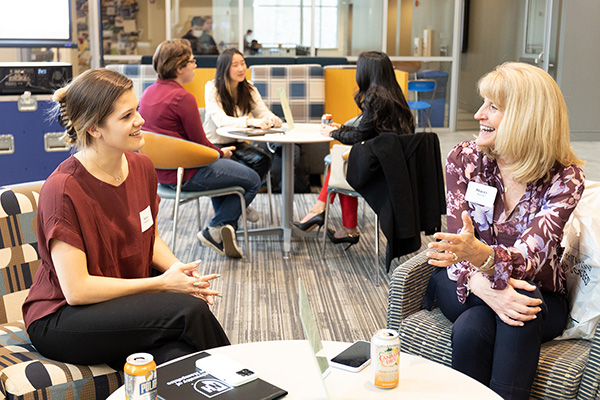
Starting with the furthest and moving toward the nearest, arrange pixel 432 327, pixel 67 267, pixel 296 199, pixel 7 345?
pixel 296 199, pixel 432 327, pixel 7 345, pixel 67 267

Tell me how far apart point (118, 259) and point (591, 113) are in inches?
164

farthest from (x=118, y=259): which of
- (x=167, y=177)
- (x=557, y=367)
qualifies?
(x=167, y=177)

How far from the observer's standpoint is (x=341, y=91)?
6.52m

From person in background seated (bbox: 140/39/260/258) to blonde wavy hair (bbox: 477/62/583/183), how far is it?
86.6 inches

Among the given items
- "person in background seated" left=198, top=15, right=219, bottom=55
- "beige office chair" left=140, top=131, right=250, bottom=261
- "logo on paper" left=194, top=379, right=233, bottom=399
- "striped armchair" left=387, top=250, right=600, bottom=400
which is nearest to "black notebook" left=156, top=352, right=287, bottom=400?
"logo on paper" left=194, top=379, right=233, bottom=399

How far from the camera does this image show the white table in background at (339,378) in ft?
5.04

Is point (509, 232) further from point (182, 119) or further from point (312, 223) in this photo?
point (312, 223)

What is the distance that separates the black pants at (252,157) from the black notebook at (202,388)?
10.6 feet

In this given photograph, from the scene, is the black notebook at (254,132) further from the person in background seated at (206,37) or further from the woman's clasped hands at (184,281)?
the person in background seated at (206,37)

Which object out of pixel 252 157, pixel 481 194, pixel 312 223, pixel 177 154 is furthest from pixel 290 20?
pixel 481 194

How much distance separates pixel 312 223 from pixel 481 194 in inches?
94.4

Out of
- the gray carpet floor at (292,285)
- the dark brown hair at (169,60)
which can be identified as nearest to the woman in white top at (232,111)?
the gray carpet floor at (292,285)

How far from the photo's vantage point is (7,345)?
A: 78.4 inches

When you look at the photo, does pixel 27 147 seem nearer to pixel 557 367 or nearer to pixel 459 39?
pixel 557 367
